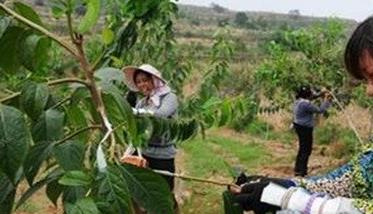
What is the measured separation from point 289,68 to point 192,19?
156ft

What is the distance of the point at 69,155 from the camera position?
1116mm

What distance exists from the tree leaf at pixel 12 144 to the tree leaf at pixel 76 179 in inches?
2.5

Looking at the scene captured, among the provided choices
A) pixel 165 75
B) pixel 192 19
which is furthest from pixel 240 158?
pixel 192 19

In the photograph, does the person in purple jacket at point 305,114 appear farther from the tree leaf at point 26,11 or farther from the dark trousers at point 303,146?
the tree leaf at point 26,11

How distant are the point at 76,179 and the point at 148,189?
13 cm

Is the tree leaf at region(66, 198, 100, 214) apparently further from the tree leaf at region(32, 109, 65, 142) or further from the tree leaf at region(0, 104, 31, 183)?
the tree leaf at region(32, 109, 65, 142)

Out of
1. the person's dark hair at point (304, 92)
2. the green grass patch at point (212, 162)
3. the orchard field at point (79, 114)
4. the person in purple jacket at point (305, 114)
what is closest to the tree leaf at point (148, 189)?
the orchard field at point (79, 114)

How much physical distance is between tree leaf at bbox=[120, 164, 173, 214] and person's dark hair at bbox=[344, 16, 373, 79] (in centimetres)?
59

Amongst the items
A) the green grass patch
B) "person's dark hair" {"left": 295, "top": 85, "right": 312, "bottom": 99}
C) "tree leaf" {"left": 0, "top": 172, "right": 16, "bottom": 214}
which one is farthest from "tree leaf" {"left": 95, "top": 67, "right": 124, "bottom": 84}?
"person's dark hair" {"left": 295, "top": 85, "right": 312, "bottom": 99}

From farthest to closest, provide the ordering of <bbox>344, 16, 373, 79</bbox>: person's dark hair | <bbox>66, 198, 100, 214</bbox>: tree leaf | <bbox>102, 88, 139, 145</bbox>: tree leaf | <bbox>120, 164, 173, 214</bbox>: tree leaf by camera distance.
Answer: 1. <bbox>344, 16, 373, 79</bbox>: person's dark hair
2. <bbox>102, 88, 139, 145</bbox>: tree leaf
3. <bbox>120, 164, 173, 214</bbox>: tree leaf
4. <bbox>66, 198, 100, 214</bbox>: tree leaf

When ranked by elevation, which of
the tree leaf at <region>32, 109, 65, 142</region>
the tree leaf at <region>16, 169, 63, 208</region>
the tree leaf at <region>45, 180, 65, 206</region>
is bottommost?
the tree leaf at <region>45, 180, 65, 206</region>

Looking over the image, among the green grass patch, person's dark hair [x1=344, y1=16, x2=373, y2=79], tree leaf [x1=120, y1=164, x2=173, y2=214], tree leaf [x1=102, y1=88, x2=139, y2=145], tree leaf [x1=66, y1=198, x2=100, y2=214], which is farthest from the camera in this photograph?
the green grass patch

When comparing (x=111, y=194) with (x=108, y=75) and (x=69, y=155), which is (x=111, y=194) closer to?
(x=69, y=155)

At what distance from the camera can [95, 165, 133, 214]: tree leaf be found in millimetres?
946
